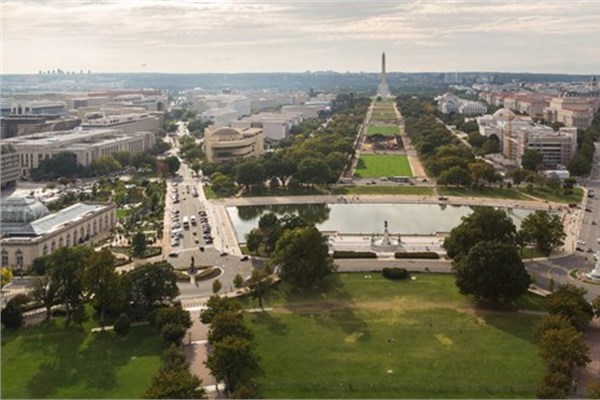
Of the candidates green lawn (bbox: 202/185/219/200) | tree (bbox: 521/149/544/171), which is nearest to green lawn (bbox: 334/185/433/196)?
green lawn (bbox: 202/185/219/200)

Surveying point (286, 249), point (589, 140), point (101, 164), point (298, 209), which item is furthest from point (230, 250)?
point (589, 140)

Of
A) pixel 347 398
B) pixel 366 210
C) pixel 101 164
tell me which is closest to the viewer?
pixel 347 398

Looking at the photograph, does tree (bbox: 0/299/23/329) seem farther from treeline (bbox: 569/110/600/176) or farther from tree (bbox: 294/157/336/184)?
treeline (bbox: 569/110/600/176)

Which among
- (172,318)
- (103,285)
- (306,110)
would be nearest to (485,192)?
(172,318)

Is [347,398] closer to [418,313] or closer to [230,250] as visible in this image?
[418,313]

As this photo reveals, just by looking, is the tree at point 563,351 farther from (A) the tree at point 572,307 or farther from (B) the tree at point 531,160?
(B) the tree at point 531,160

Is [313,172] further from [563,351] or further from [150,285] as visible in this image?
[563,351]
